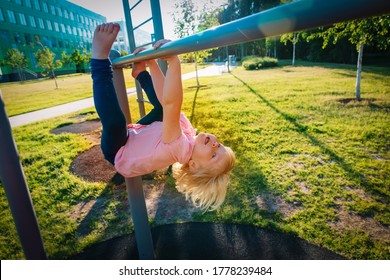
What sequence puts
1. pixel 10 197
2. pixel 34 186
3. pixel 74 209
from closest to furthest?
pixel 10 197 < pixel 74 209 < pixel 34 186

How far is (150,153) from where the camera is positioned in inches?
68.3

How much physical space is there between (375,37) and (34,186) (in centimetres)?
875

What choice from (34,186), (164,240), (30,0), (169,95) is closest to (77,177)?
(34,186)

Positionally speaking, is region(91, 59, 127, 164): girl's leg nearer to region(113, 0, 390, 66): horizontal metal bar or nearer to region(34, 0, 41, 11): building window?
region(113, 0, 390, 66): horizontal metal bar

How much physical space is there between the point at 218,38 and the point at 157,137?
1032mm

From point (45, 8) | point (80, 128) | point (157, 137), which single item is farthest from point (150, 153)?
point (45, 8)

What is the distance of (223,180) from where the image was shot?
210 centimetres

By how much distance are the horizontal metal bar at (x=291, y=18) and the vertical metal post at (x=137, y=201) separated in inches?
48.4

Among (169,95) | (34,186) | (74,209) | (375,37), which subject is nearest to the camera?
(169,95)

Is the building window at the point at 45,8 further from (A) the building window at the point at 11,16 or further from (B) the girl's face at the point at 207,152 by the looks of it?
(B) the girl's face at the point at 207,152

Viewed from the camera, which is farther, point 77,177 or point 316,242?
point 77,177

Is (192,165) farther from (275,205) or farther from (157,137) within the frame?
(275,205)

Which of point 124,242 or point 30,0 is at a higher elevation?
point 30,0

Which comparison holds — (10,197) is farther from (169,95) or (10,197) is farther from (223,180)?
(223,180)
